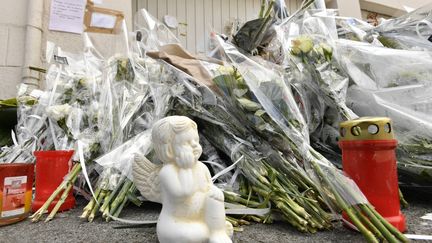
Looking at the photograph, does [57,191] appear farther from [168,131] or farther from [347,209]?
[347,209]

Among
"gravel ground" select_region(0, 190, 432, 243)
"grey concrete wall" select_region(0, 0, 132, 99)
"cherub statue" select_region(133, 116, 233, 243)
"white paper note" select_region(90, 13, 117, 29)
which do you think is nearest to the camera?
"cherub statue" select_region(133, 116, 233, 243)

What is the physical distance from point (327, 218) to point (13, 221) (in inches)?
29.7

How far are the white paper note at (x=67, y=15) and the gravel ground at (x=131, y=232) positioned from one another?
1.73m

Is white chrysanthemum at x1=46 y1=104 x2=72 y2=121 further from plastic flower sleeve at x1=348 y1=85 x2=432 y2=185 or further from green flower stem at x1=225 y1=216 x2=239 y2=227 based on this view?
plastic flower sleeve at x1=348 y1=85 x2=432 y2=185

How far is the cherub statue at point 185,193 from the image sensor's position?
0.46 m

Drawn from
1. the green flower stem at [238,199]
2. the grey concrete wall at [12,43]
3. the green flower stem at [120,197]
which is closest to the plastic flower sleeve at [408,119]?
the green flower stem at [238,199]

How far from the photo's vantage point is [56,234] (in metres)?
0.62

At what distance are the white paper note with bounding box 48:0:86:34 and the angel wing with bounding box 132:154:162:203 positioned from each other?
6.20ft

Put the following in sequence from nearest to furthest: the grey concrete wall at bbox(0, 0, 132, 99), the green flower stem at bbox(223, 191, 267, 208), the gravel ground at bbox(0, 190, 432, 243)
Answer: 1. the gravel ground at bbox(0, 190, 432, 243)
2. the green flower stem at bbox(223, 191, 267, 208)
3. the grey concrete wall at bbox(0, 0, 132, 99)

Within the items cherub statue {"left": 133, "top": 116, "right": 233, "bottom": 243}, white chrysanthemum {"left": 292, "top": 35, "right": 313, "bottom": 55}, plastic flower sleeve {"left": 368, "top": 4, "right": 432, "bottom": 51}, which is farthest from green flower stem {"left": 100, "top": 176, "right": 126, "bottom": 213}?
plastic flower sleeve {"left": 368, "top": 4, "right": 432, "bottom": 51}

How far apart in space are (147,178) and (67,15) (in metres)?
1.98

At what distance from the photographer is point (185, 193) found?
1.54 ft

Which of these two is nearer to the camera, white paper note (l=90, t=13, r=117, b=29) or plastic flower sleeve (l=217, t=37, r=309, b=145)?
plastic flower sleeve (l=217, t=37, r=309, b=145)

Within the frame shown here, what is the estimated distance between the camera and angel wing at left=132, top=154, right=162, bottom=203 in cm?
53
